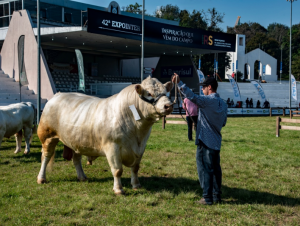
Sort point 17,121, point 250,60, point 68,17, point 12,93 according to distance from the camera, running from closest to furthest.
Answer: point 17,121 < point 12,93 < point 68,17 < point 250,60

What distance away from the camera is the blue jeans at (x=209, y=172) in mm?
4852

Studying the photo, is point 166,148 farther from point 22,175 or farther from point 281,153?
point 22,175

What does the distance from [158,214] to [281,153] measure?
6.26m

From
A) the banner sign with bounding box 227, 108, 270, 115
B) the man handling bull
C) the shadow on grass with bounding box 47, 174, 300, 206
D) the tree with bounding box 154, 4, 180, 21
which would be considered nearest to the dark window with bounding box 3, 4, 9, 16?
the banner sign with bounding box 227, 108, 270, 115

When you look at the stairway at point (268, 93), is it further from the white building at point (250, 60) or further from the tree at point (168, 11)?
the tree at point (168, 11)

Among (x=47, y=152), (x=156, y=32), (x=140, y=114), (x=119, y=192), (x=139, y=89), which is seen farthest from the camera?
(x=156, y=32)

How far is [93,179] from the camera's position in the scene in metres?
6.57

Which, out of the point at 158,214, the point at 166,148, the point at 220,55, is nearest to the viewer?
the point at 158,214

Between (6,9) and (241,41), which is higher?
(241,41)

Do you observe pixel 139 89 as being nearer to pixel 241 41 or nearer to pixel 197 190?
pixel 197 190

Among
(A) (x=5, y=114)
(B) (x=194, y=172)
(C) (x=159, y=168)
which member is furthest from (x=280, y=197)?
(A) (x=5, y=114)

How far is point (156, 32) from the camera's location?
89.9ft

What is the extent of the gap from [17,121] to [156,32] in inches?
796

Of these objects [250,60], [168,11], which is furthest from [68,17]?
[168,11]
